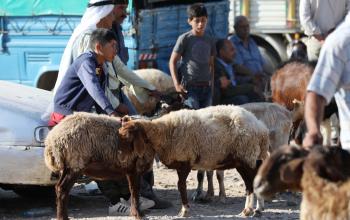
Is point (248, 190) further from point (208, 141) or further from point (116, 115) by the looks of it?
point (116, 115)

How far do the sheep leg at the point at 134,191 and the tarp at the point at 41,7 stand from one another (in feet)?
20.1

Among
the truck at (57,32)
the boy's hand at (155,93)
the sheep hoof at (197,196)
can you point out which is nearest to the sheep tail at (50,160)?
the boy's hand at (155,93)

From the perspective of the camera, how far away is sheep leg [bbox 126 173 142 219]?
8.27 meters

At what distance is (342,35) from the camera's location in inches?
204

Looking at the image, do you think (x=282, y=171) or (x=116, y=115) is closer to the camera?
(x=282, y=171)

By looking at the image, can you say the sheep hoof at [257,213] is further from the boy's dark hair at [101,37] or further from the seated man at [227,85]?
the seated man at [227,85]

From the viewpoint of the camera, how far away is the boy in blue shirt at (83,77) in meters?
8.49

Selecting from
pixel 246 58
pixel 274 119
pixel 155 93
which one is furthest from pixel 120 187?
pixel 246 58

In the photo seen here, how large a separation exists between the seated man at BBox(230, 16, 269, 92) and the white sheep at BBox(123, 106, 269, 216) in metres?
4.42

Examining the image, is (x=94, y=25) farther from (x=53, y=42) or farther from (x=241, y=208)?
(x=53, y=42)

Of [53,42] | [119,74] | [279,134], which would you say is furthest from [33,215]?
[53,42]

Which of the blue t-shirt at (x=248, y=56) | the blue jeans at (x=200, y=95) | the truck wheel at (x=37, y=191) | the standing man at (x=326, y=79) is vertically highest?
the standing man at (x=326, y=79)

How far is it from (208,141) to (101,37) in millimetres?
1338

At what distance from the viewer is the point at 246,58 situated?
44.8ft
